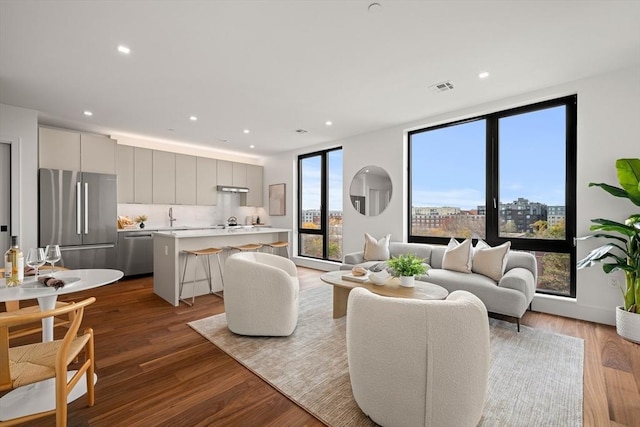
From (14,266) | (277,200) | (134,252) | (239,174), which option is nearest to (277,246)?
(277,200)

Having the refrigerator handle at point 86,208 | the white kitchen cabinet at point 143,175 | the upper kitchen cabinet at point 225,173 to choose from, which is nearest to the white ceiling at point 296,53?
the refrigerator handle at point 86,208

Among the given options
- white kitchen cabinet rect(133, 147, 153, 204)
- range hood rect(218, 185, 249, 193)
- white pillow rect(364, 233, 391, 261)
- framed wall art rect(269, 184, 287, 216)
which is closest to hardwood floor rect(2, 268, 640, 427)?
white pillow rect(364, 233, 391, 261)

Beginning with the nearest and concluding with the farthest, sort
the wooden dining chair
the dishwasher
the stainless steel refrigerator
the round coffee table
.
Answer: the wooden dining chair → the round coffee table → the stainless steel refrigerator → the dishwasher

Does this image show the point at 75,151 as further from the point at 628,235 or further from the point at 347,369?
the point at 628,235

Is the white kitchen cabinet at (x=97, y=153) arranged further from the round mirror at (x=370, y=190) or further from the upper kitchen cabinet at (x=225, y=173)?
the round mirror at (x=370, y=190)

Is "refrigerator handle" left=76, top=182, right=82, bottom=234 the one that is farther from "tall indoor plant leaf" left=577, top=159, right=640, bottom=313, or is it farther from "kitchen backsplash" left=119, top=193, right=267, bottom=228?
"tall indoor plant leaf" left=577, top=159, right=640, bottom=313

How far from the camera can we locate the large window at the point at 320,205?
632 centimetres

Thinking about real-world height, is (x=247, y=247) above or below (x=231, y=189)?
below

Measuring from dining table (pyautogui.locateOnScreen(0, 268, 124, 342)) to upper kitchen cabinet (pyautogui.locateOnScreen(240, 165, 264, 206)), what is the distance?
5.45 meters

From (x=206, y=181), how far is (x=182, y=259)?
311 cm

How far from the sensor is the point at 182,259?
4.12m

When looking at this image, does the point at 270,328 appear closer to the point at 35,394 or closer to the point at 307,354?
the point at 307,354

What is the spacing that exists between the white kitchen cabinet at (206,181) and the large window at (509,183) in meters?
4.61

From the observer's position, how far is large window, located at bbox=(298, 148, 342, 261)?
6.32m
